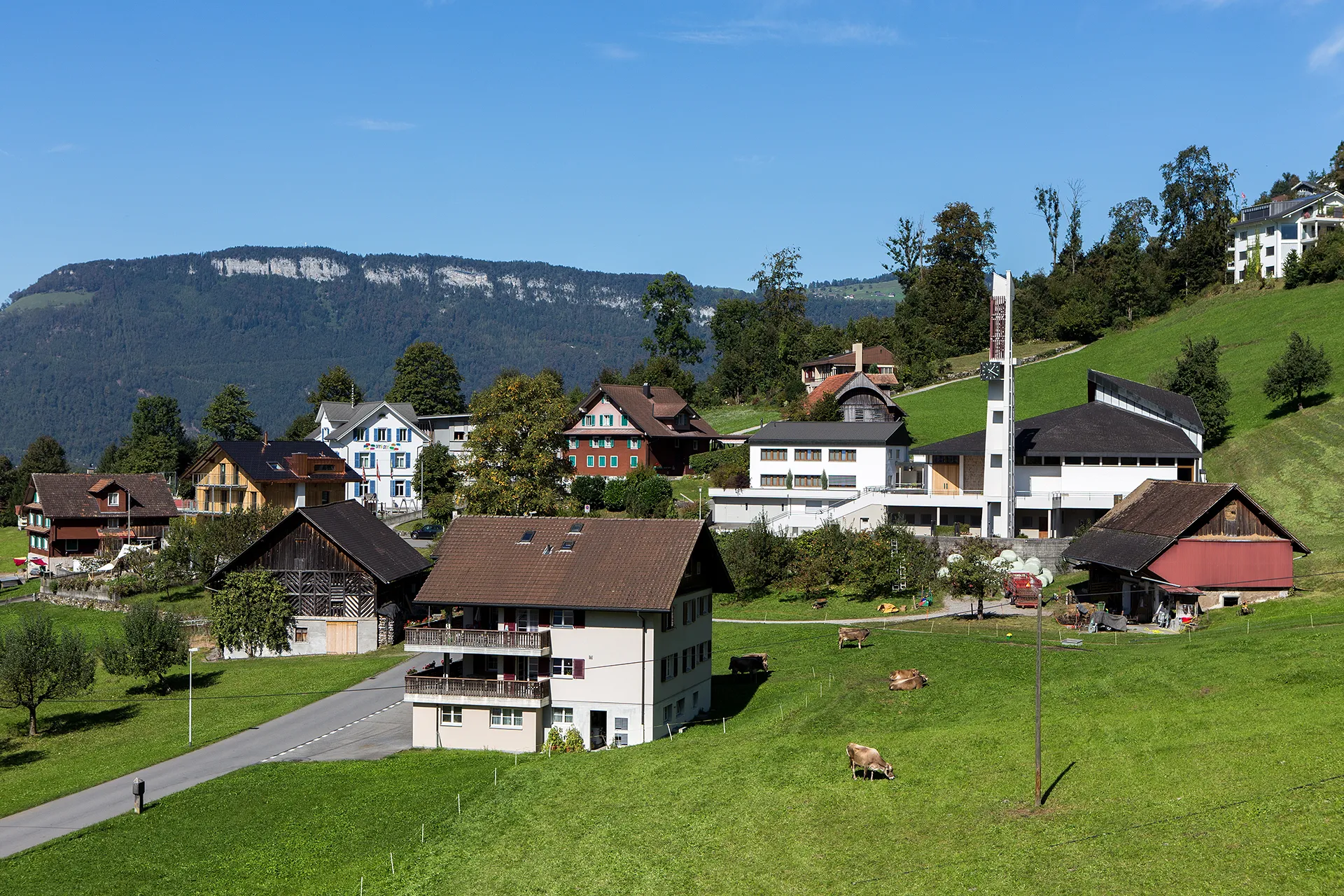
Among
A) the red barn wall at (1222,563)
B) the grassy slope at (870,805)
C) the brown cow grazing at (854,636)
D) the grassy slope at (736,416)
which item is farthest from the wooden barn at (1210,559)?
the grassy slope at (736,416)

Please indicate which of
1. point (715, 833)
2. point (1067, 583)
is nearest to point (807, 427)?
point (1067, 583)

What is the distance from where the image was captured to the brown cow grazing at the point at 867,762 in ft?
114

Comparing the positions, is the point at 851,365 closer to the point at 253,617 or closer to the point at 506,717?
the point at 253,617

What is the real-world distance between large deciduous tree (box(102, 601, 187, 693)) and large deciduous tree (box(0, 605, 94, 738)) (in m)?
3.17

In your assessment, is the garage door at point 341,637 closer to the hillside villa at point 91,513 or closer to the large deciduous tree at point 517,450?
the large deciduous tree at point 517,450

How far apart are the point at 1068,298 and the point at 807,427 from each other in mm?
64067

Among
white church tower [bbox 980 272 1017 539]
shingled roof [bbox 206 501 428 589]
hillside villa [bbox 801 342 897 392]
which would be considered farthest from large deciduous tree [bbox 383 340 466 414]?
white church tower [bbox 980 272 1017 539]

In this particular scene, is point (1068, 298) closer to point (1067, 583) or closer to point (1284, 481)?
point (1284, 481)

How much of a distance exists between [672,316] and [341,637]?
97032 mm

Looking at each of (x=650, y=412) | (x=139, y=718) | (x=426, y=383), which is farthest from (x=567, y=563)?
(x=426, y=383)

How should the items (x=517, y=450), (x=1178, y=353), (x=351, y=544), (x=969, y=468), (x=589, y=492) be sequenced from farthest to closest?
(x=1178, y=353)
(x=589, y=492)
(x=517, y=450)
(x=969, y=468)
(x=351, y=544)

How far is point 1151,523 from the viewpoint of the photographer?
189ft

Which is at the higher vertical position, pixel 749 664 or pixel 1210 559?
pixel 1210 559

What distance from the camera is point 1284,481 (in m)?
78.7
